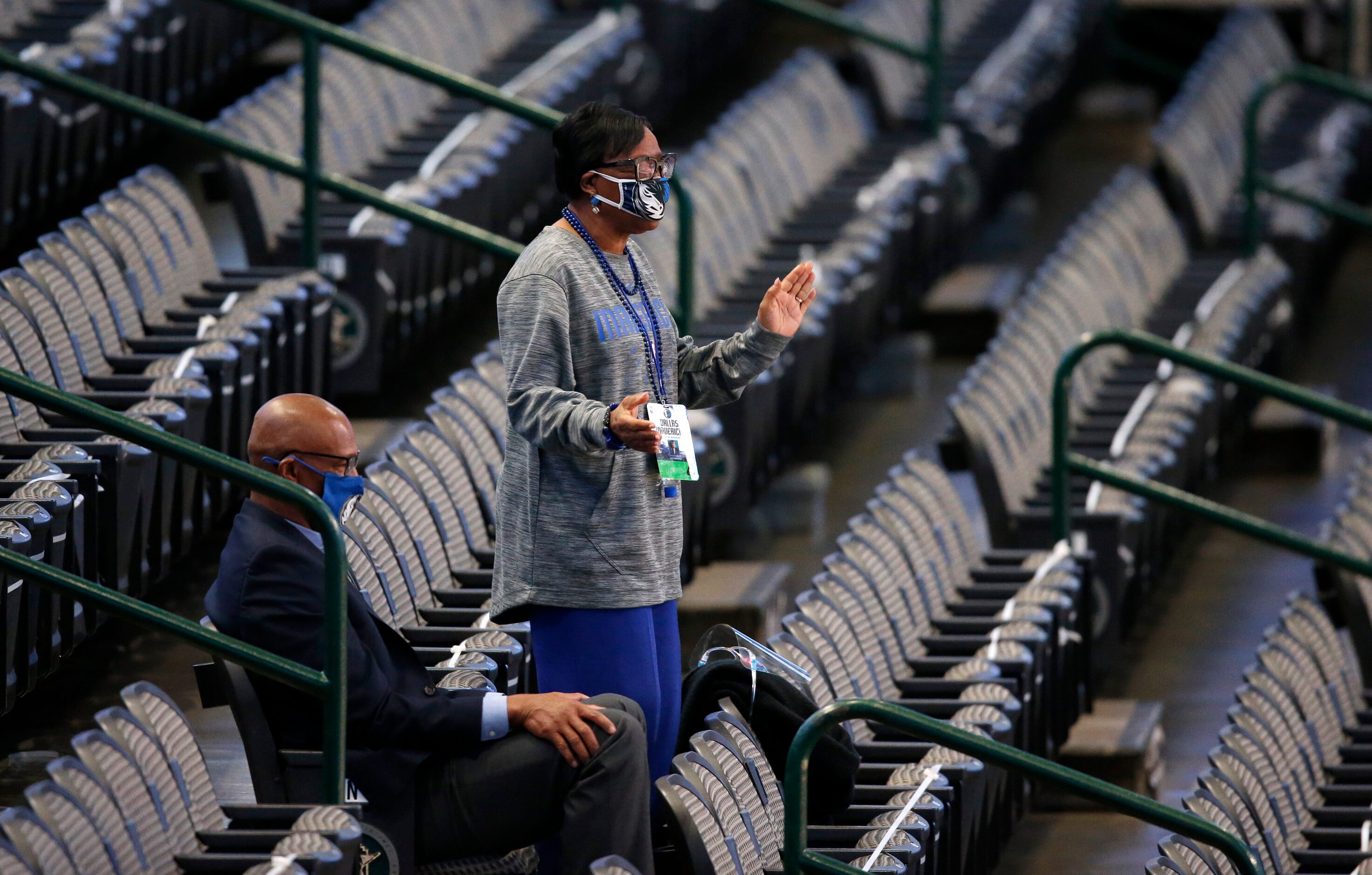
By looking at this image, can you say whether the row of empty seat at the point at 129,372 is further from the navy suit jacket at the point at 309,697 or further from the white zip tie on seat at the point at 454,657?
the white zip tie on seat at the point at 454,657

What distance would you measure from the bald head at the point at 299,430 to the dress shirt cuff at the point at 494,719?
1.27ft

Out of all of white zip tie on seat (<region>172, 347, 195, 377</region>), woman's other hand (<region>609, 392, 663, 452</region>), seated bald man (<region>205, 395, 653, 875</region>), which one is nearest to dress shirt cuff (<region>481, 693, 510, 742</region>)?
seated bald man (<region>205, 395, 653, 875</region>)

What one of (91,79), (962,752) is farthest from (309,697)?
(91,79)

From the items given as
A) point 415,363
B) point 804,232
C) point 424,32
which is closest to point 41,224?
point 415,363

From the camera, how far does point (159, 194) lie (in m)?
4.69

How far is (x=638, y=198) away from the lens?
9.98 ft

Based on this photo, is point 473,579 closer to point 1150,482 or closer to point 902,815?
point 902,815

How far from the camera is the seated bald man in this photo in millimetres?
2963

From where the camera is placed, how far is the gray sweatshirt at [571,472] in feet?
9.85

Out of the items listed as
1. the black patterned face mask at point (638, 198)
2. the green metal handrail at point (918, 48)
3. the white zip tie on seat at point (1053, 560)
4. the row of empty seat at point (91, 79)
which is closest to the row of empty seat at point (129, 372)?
the row of empty seat at point (91, 79)

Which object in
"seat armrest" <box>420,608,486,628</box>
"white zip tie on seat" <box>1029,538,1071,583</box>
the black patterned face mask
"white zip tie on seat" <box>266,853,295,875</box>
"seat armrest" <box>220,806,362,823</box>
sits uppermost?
the black patterned face mask

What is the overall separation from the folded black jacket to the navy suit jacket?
455 millimetres

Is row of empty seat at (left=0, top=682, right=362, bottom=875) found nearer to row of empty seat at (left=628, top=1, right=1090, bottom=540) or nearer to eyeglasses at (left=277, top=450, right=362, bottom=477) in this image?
eyeglasses at (left=277, top=450, right=362, bottom=477)

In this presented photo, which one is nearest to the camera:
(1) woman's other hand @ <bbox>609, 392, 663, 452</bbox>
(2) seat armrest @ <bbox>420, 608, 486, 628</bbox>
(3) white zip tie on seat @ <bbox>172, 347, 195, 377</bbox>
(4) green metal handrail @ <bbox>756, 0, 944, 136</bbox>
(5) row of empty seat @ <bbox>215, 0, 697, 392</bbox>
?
(1) woman's other hand @ <bbox>609, 392, 663, 452</bbox>
